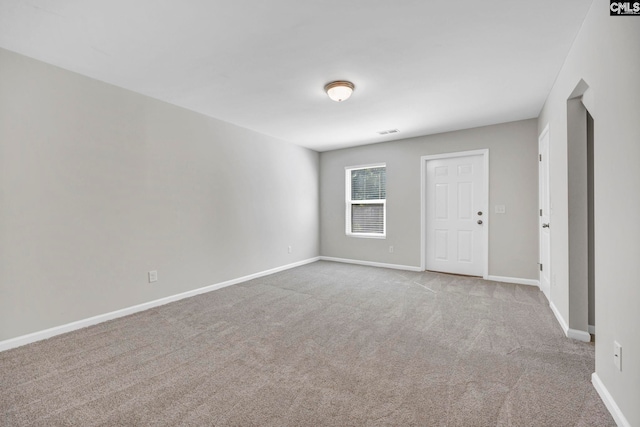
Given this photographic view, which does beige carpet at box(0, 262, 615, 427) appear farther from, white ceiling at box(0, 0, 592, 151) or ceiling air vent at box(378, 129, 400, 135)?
ceiling air vent at box(378, 129, 400, 135)

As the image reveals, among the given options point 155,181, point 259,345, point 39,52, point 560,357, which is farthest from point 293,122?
point 560,357

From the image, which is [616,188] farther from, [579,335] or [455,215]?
[455,215]

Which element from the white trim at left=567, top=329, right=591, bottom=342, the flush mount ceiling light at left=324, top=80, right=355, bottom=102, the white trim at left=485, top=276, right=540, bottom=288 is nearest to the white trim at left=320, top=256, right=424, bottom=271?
the white trim at left=485, top=276, right=540, bottom=288

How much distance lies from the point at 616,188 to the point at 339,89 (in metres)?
2.27

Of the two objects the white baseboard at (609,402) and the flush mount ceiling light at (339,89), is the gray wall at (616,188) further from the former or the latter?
the flush mount ceiling light at (339,89)

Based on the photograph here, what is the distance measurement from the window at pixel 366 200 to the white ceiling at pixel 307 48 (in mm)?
2092

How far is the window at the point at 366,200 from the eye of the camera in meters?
5.59

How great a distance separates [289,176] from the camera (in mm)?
5391

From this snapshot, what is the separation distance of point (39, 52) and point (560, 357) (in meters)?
4.84

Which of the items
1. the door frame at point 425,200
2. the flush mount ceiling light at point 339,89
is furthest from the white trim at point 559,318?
the flush mount ceiling light at point 339,89

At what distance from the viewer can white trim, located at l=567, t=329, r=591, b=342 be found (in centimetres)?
238

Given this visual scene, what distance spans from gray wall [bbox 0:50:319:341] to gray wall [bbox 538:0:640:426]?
395cm

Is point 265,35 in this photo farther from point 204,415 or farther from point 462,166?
point 462,166

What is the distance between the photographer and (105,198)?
2889 millimetres
